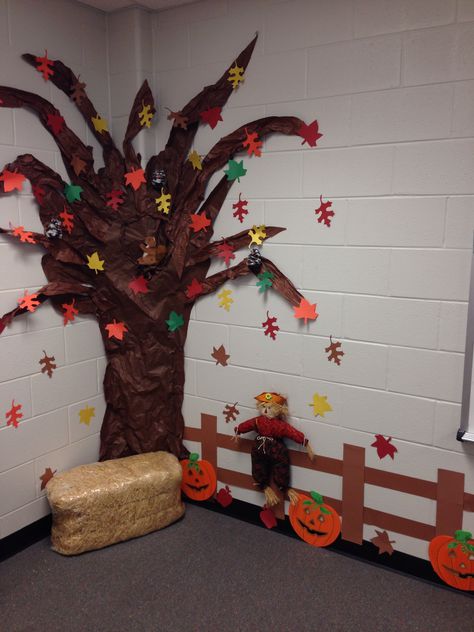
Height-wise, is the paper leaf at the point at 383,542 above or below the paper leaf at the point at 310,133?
below

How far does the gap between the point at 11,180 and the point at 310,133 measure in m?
1.25

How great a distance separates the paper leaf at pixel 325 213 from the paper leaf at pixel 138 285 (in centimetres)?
90

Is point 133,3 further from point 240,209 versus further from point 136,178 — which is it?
point 240,209

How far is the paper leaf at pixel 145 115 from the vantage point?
2.62m

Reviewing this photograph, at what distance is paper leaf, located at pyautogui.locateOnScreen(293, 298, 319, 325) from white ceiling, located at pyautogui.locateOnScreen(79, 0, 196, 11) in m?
1.43

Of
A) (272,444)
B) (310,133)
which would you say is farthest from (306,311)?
(310,133)

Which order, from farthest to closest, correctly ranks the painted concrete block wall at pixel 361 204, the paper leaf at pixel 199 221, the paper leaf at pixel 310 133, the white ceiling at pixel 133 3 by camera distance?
the paper leaf at pixel 199 221, the white ceiling at pixel 133 3, the paper leaf at pixel 310 133, the painted concrete block wall at pixel 361 204

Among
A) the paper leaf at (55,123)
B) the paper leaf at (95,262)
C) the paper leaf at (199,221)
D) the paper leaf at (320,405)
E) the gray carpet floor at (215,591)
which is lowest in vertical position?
the gray carpet floor at (215,591)

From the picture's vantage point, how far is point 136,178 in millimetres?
2637

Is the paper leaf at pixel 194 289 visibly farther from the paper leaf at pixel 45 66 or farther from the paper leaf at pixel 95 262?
the paper leaf at pixel 45 66

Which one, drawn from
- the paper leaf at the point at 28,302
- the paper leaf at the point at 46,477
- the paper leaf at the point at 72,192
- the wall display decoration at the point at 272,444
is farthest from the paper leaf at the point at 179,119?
the paper leaf at the point at 46,477

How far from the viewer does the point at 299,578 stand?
233cm

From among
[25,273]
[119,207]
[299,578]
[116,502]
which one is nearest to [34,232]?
[25,273]

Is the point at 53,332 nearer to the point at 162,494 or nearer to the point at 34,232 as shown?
the point at 34,232
